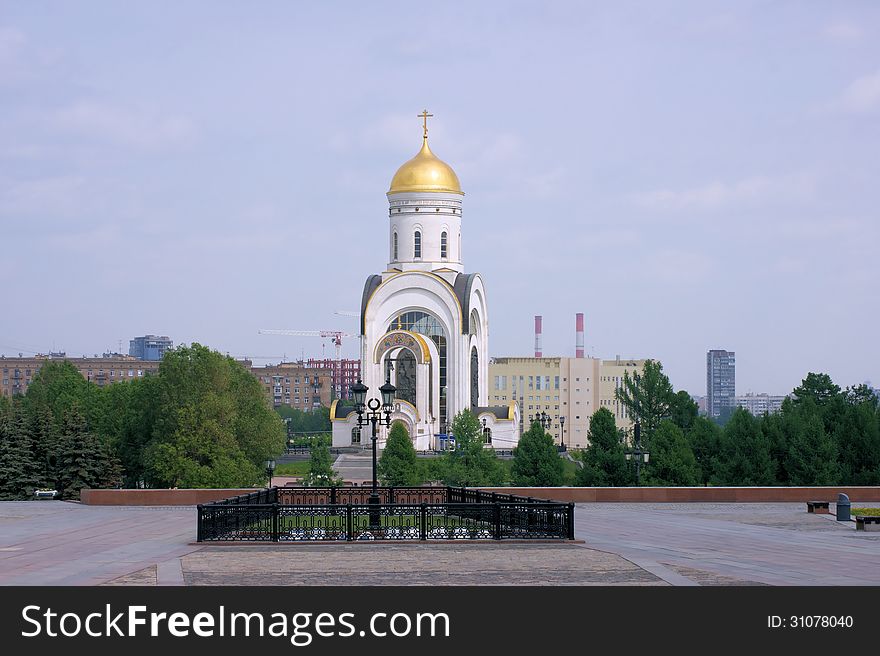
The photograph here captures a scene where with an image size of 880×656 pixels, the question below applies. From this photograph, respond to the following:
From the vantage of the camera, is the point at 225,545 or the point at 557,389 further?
the point at 557,389

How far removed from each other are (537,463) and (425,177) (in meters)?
35.2

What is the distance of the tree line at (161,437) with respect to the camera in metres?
42.8

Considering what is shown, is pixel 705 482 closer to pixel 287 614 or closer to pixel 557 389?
pixel 287 614

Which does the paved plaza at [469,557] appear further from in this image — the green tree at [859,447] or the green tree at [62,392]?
the green tree at [62,392]

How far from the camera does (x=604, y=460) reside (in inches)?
1673

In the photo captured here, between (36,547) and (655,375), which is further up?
(655,375)

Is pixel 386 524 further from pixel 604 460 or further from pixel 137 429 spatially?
pixel 137 429

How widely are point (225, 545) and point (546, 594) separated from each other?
795cm

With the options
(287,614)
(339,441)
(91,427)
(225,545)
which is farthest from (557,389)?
(287,614)

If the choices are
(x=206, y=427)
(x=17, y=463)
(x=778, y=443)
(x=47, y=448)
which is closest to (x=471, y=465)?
(x=206, y=427)

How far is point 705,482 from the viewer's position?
4344 cm

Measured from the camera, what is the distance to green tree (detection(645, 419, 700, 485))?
40.6 m

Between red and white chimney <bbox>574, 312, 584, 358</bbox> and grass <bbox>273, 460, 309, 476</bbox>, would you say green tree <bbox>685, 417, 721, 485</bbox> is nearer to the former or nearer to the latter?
grass <bbox>273, 460, 309, 476</bbox>

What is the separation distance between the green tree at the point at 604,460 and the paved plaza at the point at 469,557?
52.6 ft
